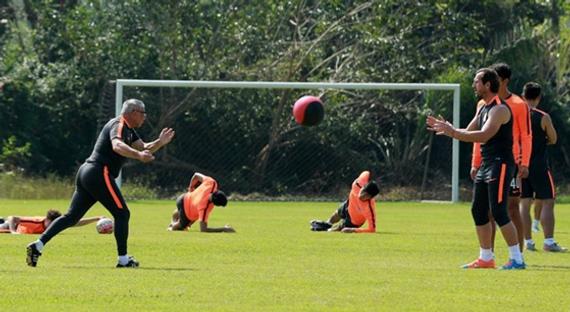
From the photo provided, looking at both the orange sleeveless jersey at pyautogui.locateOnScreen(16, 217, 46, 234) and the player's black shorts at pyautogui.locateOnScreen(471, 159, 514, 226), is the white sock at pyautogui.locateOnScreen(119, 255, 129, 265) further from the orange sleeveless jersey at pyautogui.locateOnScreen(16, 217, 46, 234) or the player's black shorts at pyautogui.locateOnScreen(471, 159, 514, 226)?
the orange sleeveless jersey at pyautogui.locateOnScreen(16, 217, 46, 234)

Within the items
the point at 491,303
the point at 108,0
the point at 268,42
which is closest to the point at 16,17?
the point at 108,0

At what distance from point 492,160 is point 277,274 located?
2557mm

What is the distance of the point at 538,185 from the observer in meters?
19.0

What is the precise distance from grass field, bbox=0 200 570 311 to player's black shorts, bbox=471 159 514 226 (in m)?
0.62

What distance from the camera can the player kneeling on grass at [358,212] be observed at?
22453mm

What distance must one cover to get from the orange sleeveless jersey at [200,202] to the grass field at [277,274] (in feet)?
1.84

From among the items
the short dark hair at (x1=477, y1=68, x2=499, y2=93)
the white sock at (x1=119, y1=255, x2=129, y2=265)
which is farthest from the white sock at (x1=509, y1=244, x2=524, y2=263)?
the white sock at (x1=119, y1=255, x2=129, y2=265)

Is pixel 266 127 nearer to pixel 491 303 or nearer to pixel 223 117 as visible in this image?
pixel 223 117

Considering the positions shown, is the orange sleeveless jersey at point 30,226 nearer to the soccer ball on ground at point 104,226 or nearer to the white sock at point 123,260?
the soccer ball on ground at point 104,226

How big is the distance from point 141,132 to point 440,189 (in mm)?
7107

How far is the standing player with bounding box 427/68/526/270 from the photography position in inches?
585

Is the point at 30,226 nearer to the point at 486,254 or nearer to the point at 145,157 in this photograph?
the point at 145,157

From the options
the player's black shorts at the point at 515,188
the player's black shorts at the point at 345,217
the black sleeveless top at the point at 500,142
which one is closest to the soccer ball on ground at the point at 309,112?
the player's black shorts at the point at 345,217

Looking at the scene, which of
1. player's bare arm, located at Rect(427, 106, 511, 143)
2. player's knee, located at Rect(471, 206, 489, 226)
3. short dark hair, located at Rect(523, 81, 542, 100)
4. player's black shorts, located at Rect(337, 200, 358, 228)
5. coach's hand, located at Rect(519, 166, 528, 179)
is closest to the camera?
player's bare arm, located at Rect(427, 106, 511, 143)
